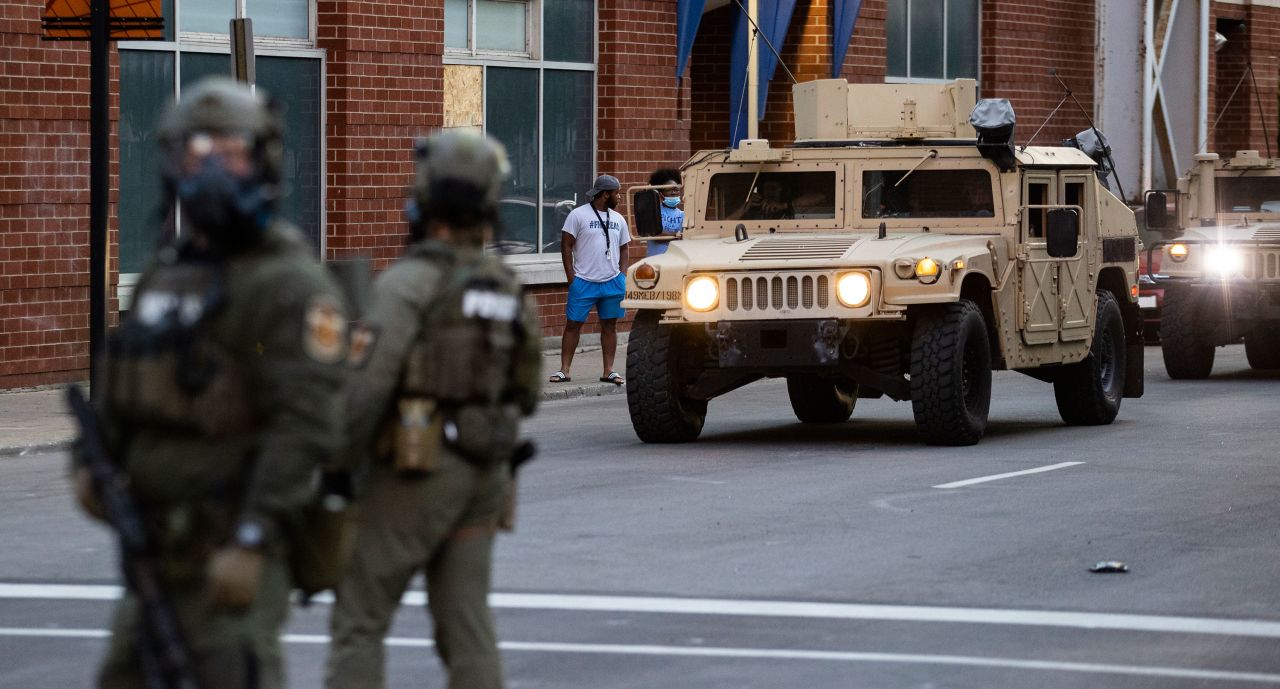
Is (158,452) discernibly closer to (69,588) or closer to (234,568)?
(234,568)

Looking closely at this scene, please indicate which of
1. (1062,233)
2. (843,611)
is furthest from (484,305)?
(1062,233)

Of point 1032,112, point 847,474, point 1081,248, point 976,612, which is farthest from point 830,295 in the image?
point 1032,112

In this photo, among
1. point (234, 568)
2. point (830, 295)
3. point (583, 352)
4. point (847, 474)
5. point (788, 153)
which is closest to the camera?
point (234, 568)

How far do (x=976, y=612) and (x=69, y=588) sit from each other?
3.63 meters

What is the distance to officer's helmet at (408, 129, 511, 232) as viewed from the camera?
19.3ft

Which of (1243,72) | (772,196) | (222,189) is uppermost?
(1243,72)

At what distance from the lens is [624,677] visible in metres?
7.64

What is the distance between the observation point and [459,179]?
5910 millimetres

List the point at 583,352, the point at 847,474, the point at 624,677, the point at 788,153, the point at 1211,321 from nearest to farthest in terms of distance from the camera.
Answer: the point at 624,677 → the point at 847,474 → the point at 788,153 → the point at 1211,321 → the point at 583,352

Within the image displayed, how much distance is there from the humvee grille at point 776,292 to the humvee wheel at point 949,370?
0.66 meters

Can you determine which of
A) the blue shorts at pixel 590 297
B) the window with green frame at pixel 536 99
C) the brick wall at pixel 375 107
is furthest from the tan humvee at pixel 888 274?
the window with green frame at pixel 536 99

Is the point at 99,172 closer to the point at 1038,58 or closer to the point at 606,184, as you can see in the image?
the point at 606,184

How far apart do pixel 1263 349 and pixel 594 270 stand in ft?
23.2

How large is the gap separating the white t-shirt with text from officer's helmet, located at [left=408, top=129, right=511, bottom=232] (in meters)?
14.1
